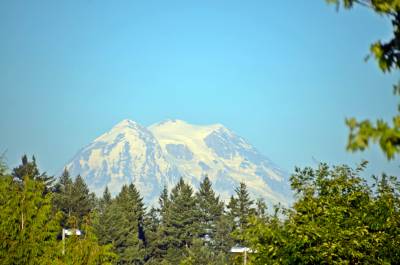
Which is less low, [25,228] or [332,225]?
[25,228]

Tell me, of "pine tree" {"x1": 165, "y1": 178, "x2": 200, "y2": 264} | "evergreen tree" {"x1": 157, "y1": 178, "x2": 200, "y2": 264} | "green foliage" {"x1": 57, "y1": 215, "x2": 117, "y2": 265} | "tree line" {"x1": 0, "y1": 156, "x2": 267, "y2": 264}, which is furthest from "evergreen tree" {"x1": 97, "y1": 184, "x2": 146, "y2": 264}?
"green foliage" {"x1": 57, "y1": 215, "x2": 117, "y2": 265}

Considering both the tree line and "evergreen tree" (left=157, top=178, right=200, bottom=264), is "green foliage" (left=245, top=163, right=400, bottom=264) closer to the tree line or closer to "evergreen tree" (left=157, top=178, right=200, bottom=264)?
the tree line

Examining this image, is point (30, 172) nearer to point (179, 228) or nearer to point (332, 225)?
point (179, 228)

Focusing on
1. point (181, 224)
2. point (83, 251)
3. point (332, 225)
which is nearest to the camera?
point (332, 225)

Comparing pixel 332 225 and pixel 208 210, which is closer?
pixel 332 225

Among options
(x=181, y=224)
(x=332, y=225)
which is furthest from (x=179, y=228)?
(x=332, y=225)

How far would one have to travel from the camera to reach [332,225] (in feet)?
62.1

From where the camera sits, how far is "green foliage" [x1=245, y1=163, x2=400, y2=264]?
18406 mm

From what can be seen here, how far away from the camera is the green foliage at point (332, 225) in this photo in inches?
725

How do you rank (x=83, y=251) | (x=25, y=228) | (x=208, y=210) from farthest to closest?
(x=208, y=210) < (x=83, y=251) < (x=25, y=228)

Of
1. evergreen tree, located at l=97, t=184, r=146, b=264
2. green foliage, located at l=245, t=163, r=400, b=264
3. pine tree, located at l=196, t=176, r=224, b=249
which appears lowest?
green foliage, located at l=245, t=163, r=400, b=264

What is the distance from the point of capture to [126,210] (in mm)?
124250

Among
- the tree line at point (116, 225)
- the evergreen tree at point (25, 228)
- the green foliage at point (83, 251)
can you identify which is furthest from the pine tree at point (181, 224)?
the evergreen tree at point (25, 228)

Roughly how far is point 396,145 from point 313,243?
44.0 ft
